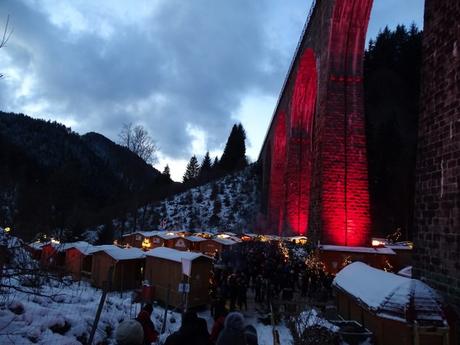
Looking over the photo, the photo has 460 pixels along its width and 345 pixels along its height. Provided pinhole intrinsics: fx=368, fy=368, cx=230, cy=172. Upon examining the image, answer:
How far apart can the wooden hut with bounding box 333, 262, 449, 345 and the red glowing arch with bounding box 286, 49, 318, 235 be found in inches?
760

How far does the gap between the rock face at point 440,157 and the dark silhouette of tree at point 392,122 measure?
29.1 meters

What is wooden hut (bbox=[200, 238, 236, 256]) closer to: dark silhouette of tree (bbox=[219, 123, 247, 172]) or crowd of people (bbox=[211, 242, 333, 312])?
crowd of people (bbox=[211, 242, 333, 312])

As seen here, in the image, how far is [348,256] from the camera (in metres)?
13.3

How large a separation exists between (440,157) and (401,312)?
8.83 feet

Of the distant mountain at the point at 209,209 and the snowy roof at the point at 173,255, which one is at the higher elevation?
the distant mountain at the point at 209,209

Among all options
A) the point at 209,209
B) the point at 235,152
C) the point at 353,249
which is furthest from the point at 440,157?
the point at 235,152

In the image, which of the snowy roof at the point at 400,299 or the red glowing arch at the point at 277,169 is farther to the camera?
the red glowing arch at the point at 277,169

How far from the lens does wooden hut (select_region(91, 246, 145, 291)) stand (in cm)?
1584

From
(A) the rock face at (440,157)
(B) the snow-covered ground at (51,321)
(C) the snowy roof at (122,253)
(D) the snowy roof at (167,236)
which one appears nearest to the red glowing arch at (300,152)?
(D) the snowy roof at (167,236)

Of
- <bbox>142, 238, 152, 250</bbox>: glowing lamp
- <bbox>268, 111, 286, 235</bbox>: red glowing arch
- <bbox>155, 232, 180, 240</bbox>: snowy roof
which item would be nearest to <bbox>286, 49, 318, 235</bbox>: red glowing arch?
<bbox>268, 111, 286, 235</bbox>: red glowing arch

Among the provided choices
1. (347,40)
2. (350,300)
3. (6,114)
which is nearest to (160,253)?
(350,300)

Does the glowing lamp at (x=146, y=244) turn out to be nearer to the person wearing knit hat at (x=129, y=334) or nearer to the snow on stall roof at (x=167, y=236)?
the snow on stall roof at (x=167, y=236)

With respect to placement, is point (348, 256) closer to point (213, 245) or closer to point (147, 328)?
point (147, 328)

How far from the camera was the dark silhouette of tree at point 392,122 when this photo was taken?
119 ft
